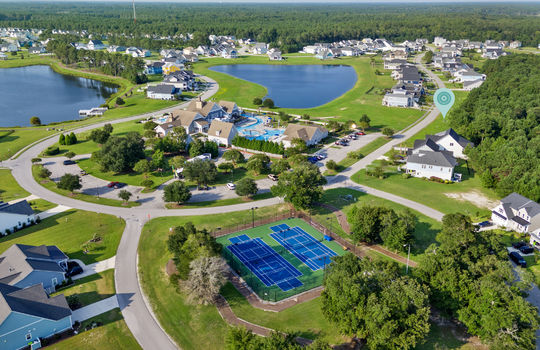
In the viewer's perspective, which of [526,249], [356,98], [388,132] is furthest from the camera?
[356,98]

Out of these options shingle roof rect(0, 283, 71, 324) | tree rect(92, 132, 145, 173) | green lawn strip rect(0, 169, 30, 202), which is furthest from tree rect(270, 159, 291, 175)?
green lawn strip rect(0, 169, 30, 202)

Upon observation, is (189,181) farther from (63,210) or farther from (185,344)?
(185,344)

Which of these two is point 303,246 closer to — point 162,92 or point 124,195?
point 124,195

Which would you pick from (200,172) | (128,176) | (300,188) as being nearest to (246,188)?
(300,188)

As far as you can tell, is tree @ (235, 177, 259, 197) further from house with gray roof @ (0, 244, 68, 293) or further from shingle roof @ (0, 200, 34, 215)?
shingle roof @ (0, 200, 34, 215)

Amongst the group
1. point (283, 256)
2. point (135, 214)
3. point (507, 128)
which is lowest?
point (283, 256)

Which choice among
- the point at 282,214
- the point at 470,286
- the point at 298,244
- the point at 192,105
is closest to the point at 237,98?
the point at 192,105
